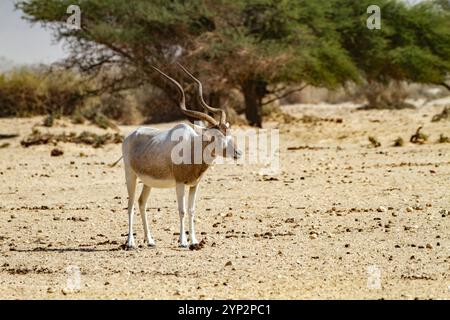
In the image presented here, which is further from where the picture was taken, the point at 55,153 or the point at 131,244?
the point at 55,153

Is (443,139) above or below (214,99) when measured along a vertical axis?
below

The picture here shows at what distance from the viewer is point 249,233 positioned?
37.8 feet

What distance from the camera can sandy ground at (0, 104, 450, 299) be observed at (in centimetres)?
859

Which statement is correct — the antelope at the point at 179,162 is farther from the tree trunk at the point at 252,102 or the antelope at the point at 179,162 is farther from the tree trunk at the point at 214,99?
the tree trunk at the point at 252,102

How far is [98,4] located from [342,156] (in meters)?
12.3

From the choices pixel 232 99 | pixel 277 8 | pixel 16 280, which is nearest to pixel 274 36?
pixel 277 8

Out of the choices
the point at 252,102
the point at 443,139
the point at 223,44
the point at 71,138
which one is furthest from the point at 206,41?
the point at 443,139

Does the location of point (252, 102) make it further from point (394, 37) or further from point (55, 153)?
point (55, 153)

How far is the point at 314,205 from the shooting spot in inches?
540

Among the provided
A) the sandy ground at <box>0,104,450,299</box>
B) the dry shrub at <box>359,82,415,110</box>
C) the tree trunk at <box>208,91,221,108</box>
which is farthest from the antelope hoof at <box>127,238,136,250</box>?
the dry shrub at <box>359,82,415,110</box>

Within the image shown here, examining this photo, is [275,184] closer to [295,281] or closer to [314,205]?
[314,205]
